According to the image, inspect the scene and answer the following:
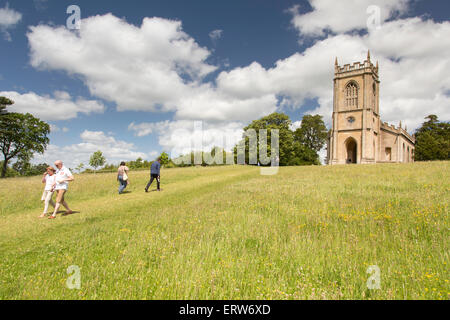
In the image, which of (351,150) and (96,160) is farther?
(96,160)

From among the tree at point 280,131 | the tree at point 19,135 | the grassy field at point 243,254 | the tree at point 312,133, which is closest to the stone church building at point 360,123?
the tree at point 280,131

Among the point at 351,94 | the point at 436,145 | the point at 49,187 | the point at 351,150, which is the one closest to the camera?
the point at 49,187

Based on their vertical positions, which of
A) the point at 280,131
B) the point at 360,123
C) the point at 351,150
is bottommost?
the point at 351,150

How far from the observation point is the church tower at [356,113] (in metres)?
44.8

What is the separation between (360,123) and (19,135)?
7347cm

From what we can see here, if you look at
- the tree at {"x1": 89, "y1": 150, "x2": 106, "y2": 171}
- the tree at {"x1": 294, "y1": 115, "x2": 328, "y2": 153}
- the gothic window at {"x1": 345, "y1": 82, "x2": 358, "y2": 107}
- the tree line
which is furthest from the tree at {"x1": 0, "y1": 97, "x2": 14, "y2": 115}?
the gothic window at {"x1": 345, "y1": 82, "x2": 358, "y2": 107}

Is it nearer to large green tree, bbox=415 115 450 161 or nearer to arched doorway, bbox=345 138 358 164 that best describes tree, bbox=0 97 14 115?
arched doorway, bbox=345 138 358 164

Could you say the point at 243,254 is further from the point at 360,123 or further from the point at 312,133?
the point at 312,133

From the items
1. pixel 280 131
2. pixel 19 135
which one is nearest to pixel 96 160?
pixel 19 135

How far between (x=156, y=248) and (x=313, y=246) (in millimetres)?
3608

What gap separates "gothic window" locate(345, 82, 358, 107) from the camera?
155 feet

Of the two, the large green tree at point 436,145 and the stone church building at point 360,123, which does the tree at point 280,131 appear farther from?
the large green tree at point 436,145

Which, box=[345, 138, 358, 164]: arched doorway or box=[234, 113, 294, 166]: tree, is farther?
box=[234, 113, 294, 166]: tree

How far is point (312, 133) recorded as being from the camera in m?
61.8
